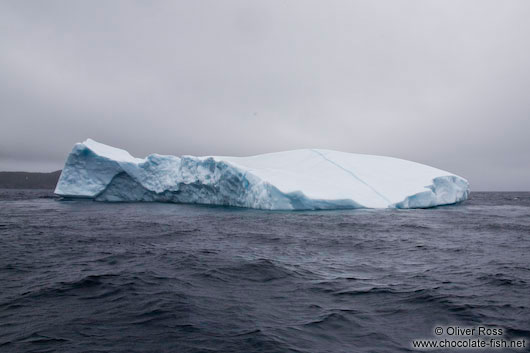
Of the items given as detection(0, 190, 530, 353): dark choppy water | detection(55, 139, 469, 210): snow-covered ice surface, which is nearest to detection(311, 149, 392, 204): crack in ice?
detection(55, 139, 469, 210): snow-covered ice surface

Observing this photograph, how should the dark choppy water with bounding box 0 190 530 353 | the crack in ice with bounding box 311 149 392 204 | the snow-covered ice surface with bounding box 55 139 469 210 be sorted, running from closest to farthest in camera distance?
the dark choppy water with bounding box 0 190 530 353, the snow-covered ice surface with bounding box 55 139 469 210, the crack in ice with bounding box 311 149 392 204

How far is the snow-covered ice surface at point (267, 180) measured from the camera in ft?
53.7

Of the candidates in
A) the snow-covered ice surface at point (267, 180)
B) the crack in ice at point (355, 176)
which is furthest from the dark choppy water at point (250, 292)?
the crack in ice at point (355, 176)

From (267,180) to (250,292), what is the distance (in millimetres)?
11938

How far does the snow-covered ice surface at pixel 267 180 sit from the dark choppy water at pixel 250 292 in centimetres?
820

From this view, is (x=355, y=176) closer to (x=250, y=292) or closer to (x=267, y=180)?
(x=267, y=180)

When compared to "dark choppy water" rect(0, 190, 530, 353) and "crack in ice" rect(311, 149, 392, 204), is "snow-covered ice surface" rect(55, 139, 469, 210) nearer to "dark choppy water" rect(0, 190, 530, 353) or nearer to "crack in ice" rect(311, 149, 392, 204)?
"crack in ice" rect(311, 149, 392, 204)

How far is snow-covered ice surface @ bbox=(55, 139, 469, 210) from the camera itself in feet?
53.7

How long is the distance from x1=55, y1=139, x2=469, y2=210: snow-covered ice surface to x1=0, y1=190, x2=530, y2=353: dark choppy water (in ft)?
26.9

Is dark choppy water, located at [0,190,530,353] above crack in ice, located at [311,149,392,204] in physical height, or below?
below

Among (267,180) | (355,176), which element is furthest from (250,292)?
(355,176)

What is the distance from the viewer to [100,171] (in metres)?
20.1

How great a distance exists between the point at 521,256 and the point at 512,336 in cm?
430

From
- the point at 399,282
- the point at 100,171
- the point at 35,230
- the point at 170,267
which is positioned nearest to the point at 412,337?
the point at 399,282
